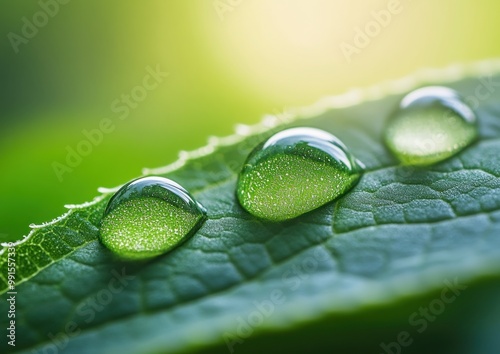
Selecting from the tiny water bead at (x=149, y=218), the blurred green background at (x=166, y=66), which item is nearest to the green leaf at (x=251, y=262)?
the tiny water bead at (x=149, y=218)

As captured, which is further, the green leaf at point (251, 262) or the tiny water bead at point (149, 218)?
the tiny water bead at point (149, 218)

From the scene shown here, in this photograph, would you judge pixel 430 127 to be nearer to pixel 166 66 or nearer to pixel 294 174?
pixel 294 174

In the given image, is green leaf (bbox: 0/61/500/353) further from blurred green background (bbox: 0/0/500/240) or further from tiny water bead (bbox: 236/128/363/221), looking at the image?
blurred green background (bbox: 0/0/500/240)

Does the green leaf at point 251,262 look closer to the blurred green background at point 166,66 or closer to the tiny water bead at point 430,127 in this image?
the tiny water bead at point 430,127

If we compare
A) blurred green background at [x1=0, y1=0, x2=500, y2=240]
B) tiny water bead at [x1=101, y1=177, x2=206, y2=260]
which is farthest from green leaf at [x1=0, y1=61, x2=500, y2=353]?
blurred green background at [x1=0, y1=0, x2=500, y2=240]

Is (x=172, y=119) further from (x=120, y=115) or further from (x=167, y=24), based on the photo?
(x=167, y=24)

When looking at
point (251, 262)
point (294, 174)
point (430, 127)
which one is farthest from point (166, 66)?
point (251, 262)
